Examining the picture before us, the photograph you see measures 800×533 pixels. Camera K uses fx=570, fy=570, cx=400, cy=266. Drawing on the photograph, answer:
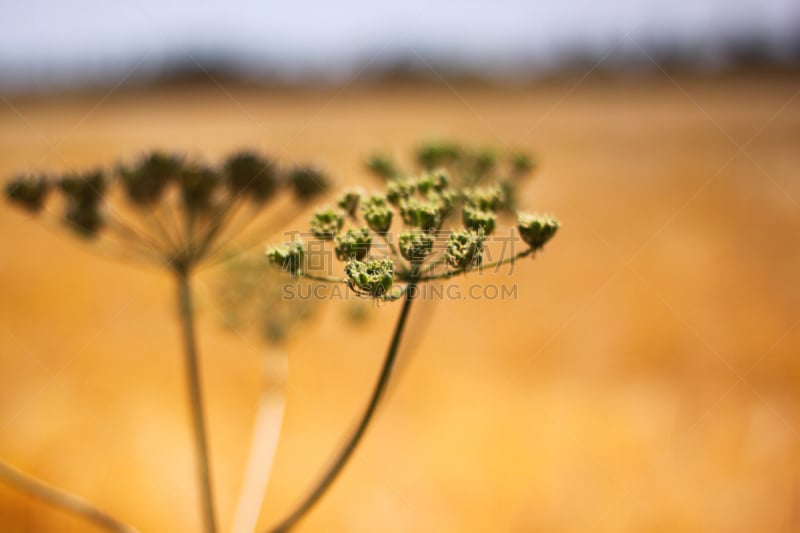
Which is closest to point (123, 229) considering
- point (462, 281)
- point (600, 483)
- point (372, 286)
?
point (372, 286)

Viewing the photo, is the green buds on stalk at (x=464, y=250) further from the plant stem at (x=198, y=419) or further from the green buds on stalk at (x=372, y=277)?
the plant stem at (x=198, y=419)

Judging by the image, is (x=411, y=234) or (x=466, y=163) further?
(x=466, y=163)

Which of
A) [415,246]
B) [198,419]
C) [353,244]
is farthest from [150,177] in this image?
[415,246]

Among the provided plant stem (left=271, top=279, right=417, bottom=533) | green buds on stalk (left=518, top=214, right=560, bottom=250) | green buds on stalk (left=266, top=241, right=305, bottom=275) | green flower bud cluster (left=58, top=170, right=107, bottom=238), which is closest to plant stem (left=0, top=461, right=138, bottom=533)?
plant stem (left=271, top=279, right=417, bottom=533)

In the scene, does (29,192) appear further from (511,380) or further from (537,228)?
(511,380)

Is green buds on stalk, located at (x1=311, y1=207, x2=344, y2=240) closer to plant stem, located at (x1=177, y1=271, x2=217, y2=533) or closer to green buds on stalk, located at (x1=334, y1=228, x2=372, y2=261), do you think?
green buds on stalk, located at (x1=334, y1=228, x2=372, y2=261)

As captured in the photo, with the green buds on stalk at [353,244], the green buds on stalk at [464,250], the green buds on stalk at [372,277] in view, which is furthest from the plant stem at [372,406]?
the green buds on stalk at [353,244]
